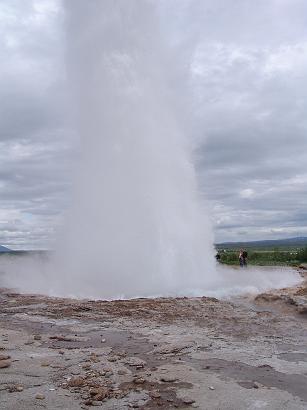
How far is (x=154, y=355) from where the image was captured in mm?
6855

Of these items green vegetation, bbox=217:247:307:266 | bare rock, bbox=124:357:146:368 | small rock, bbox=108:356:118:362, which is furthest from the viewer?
green vegetation, bbox=217:247:307:266

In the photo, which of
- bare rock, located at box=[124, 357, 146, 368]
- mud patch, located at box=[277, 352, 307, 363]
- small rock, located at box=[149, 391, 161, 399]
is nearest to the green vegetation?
mud patch, located at box=[277, 352, 307, 363]

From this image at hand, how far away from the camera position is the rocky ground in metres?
5.14

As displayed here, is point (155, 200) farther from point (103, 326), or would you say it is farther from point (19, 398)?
point (19, 398)

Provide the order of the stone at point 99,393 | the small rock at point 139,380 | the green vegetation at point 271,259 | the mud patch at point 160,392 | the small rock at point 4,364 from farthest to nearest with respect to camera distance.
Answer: the green vegetation at point 271,259, the small rock at point 4,364, the small rock at point 139,380, the stone at point 99,393, the mud patch at point 160,392

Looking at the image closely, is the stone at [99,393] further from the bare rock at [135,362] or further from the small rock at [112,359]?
the small rock at [112,359]

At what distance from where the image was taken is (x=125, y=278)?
14648mm

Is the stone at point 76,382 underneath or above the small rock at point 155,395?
above

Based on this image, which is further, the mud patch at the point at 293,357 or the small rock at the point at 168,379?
the mud patch at the point at 293,357

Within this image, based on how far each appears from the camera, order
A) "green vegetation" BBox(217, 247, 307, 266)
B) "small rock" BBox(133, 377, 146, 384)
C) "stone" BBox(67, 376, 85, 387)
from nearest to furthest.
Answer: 1. "stone" BBox(67, 376, 85, 387)
2. "small rock" BBox(133, 377, 146, 384)
3. "green vegetation" BBox(217, 247, 307, 266)

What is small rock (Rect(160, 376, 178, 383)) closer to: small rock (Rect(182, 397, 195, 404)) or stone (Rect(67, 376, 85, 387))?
small rock (Rect(182, 397, 195, 404))

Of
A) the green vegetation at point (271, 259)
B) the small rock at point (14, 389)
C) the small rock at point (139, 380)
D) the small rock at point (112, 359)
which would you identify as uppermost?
the green vegetation at point (271, 259)

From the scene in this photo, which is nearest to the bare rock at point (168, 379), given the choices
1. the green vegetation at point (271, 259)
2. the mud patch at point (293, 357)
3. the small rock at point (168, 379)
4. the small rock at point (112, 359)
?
the small rock at point (168, 379)

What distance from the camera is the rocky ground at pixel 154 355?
514 centimetres
